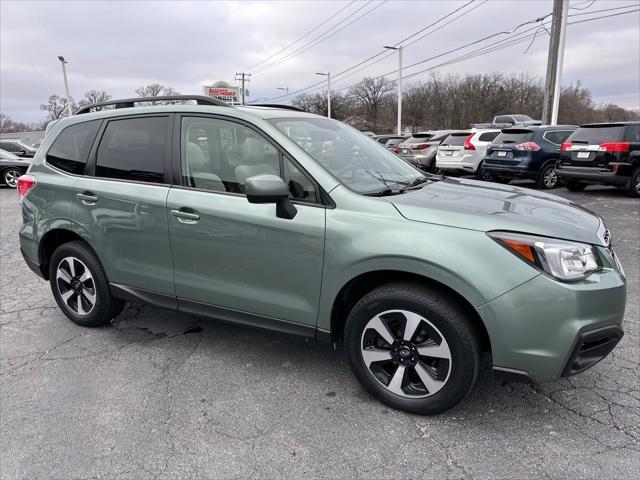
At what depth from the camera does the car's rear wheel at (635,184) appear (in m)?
9.52

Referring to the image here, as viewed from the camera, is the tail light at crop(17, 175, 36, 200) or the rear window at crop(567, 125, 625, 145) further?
the rear window at crop(567, 125, 625, 145)

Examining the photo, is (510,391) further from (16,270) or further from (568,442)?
(16,270)

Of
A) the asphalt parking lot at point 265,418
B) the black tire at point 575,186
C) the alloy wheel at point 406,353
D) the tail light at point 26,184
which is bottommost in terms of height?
the asphalt parking lot at point 265,418

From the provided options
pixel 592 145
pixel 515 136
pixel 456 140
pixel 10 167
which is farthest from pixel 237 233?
pixel 10 167

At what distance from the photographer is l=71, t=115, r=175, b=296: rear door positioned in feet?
10.6

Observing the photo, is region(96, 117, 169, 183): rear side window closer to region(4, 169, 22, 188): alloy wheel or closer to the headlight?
the headlight

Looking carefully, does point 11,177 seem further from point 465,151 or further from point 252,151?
point 252,151

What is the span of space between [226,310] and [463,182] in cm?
197

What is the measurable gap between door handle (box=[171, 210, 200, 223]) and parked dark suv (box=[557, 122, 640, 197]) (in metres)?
9.46

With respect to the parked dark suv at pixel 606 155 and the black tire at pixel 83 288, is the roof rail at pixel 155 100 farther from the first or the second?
the parked dark suv at pixel 606 155

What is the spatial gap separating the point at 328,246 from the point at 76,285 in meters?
2.48

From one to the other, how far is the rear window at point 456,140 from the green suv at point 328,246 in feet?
35.3

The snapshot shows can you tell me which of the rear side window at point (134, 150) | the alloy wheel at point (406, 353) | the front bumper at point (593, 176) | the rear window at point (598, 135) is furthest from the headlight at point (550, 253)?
Answer: the rear window at point (598, 135)

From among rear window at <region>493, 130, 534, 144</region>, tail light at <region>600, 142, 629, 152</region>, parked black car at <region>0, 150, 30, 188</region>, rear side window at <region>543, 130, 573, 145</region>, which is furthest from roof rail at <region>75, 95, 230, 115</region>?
parked black car at <region>0, 150, 30, 188</region>
